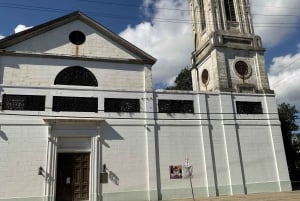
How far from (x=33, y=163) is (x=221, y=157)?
11.8 m

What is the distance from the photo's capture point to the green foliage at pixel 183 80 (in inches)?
1617

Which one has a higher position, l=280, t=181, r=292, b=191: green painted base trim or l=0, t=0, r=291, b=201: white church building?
l=0, t=0, r=291, b=201: white church building

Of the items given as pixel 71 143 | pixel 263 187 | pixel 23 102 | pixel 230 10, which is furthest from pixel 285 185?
pixel 23 102

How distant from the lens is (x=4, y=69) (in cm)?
1822

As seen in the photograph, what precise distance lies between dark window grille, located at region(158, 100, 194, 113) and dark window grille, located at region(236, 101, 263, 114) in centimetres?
368

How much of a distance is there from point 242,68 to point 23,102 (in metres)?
16.0

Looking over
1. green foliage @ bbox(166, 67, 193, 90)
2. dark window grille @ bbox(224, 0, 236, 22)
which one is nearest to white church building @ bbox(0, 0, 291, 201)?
dark window grille @ bbox(224, 0, 236, 22)

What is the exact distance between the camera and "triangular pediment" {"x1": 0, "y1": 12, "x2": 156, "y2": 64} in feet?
61.8

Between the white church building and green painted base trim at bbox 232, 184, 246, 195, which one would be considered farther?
green painted base trim at bbox 232, 184, 246, 195

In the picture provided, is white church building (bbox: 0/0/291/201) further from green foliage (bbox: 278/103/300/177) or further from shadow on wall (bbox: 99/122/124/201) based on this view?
green foliage (bbox: 278/103/300/177)

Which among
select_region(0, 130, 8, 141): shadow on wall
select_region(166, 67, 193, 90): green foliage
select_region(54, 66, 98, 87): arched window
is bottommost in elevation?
select_region(0, 130, 8, 141): shadow on wall

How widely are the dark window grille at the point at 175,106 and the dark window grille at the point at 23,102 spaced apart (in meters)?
7.46

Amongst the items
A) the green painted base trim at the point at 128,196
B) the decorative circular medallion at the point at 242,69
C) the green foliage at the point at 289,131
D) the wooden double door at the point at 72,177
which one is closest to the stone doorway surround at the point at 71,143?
the wooden double door at the point at 72,177

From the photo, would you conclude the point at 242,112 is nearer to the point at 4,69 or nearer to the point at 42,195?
the point at 42,195
